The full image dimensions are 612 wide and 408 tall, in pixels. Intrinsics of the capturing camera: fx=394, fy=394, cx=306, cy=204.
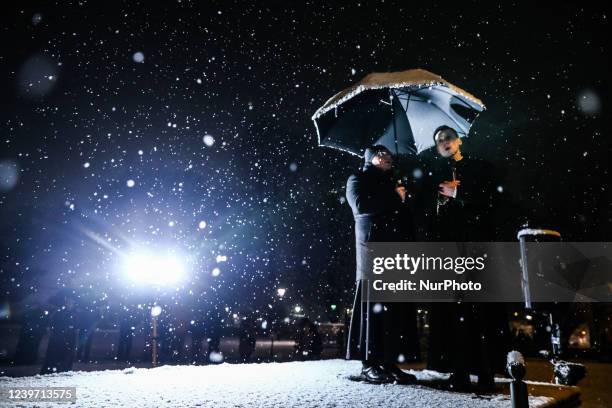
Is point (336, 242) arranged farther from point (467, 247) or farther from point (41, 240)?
point (467, 247)

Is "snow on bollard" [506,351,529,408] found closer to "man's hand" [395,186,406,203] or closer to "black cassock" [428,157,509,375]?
"black cassock" [428,157,509,375]

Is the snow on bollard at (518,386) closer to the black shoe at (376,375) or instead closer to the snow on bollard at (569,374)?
the black shoe at (376,375)

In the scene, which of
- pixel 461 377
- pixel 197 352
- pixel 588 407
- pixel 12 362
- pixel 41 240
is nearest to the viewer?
pixel 461 377

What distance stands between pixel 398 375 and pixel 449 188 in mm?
2042

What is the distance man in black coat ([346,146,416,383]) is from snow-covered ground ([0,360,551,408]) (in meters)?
0.28

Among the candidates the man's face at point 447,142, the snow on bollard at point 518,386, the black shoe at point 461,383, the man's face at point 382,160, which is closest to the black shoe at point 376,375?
the black shoe at point 461,383

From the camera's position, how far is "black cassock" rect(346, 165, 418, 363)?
4.17 m

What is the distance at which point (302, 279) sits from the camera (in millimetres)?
20734

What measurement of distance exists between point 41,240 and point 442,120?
17.2 metres

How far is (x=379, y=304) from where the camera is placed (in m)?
4.25

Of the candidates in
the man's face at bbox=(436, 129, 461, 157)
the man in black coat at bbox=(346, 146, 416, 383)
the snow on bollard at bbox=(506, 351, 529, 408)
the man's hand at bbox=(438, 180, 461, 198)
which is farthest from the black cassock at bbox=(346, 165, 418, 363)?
the snow on bollard at bbox=(506, 351, 529, 408)

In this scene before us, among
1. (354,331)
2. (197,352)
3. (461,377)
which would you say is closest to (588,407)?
(461,377)

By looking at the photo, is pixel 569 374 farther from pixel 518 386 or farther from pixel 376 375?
pixel 518 386

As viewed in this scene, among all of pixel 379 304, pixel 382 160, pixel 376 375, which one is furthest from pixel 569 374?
pixel 382 160
